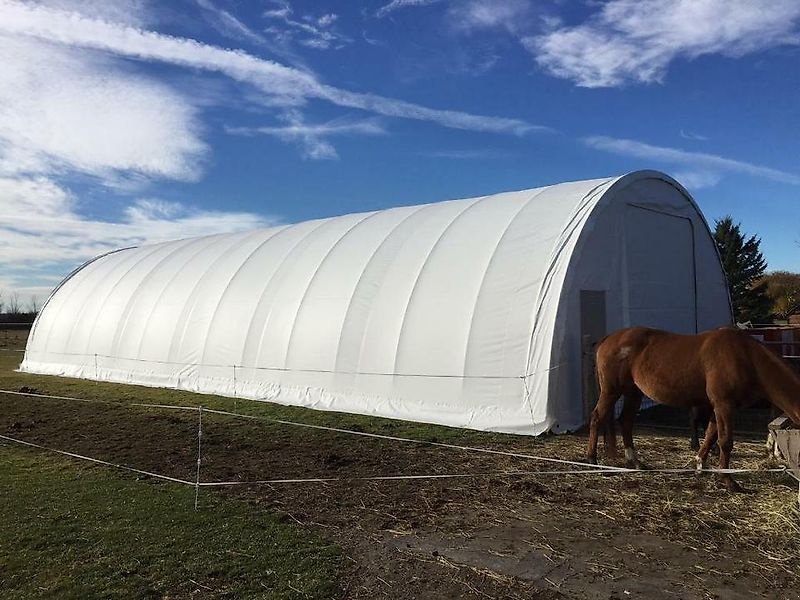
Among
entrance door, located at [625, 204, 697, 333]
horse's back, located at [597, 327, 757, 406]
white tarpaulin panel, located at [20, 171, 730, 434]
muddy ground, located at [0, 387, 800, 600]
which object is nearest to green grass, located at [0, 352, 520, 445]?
white tarpaulin panel, located at [20, 171, 730, 434]

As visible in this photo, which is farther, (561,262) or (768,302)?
(768,302)

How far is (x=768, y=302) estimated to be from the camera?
38.8 metres

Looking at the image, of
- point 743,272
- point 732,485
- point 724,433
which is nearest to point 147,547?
point 732,485

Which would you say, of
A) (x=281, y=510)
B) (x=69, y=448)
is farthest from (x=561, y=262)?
(x=69, y=448)

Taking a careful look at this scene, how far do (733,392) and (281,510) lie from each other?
5.30 meters

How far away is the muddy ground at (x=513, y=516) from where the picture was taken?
4.84 metres

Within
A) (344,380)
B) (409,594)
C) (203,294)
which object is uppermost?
(203,294)

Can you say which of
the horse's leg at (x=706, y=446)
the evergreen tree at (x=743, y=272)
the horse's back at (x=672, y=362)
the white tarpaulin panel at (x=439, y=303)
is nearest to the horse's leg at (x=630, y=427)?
the horse's back at (x=672, y=362)

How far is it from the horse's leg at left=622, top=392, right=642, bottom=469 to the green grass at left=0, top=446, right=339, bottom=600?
4.44m

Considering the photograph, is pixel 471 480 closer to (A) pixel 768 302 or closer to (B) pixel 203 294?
(B) pixel 203 294

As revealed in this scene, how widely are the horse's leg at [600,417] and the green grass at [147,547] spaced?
4.38 m

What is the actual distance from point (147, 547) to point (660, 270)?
12.1 m

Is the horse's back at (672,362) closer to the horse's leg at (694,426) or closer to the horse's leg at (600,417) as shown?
the horse's leg at (600,417)

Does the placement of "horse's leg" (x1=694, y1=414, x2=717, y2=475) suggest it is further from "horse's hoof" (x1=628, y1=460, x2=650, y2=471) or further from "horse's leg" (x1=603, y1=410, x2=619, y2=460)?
"horse's leg" (x1=603, y1=410, x2=619, y2=460)
